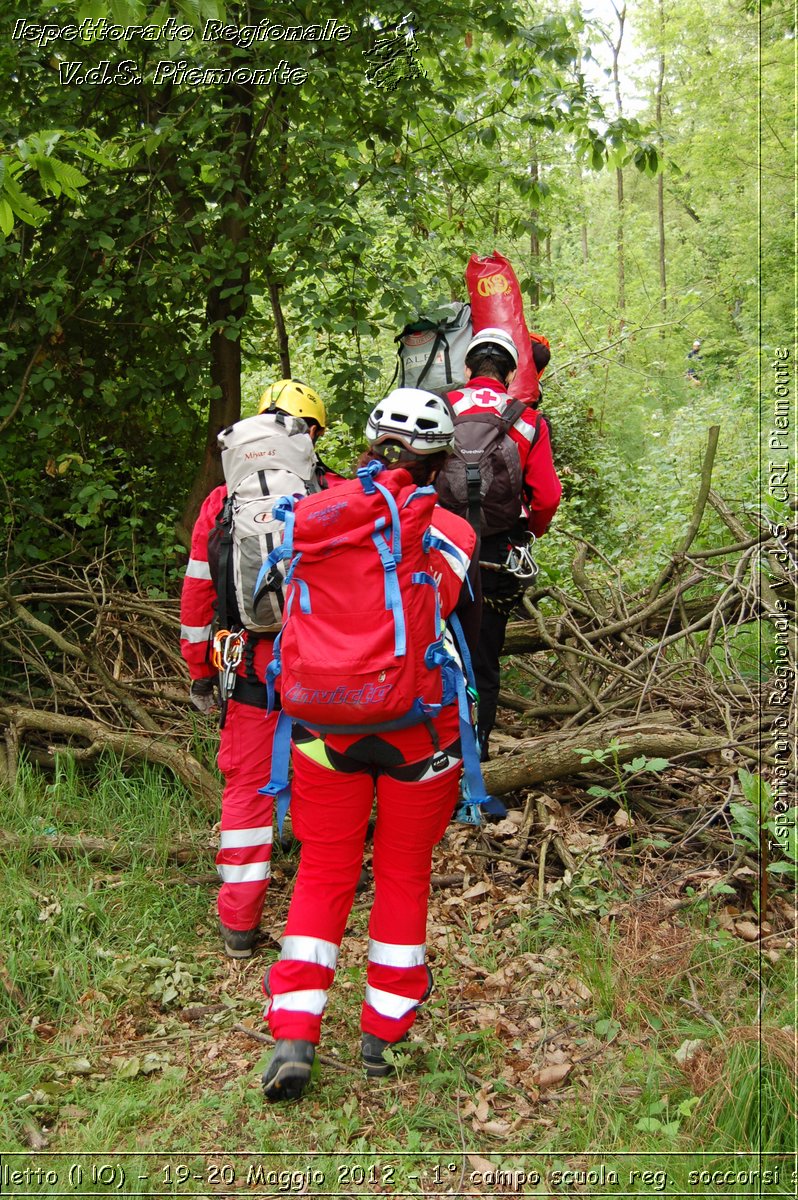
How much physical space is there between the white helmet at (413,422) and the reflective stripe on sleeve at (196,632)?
147 cm

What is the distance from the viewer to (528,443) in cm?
449

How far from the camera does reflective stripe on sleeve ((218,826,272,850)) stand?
13.4ft

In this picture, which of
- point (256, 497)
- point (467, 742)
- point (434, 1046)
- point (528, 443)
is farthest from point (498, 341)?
point (434, 1046)

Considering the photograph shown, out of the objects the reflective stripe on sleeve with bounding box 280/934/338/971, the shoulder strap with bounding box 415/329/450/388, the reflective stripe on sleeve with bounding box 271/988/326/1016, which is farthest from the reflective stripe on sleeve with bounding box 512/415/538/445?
the reflective stripe on sleeve with bounding box 271/988/326/1016

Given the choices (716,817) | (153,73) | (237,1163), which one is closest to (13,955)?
(237,1163)

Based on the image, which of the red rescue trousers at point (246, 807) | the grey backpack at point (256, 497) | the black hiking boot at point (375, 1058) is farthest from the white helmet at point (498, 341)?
the black hiking boot at point (375, 1058)

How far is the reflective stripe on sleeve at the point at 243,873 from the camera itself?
13.3 ft

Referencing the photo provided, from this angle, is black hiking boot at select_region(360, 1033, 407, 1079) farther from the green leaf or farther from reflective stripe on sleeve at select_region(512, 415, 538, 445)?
the green leaf

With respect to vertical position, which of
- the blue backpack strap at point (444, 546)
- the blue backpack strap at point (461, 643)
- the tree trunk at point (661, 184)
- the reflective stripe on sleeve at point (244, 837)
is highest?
the tree trunk at point (661, 184)

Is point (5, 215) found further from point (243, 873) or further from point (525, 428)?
point (243, 873)

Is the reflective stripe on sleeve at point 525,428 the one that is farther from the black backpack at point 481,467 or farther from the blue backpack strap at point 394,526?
the blue backpack strap at point 394,526

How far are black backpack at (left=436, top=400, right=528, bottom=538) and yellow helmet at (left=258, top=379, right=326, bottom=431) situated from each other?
0.67m

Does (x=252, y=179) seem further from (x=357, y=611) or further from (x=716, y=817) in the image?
(x=716, y=817)

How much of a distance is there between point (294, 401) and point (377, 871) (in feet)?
6.58
